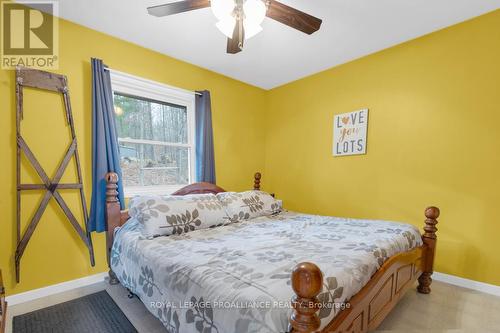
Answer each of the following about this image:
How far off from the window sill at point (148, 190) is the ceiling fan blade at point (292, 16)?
217cm

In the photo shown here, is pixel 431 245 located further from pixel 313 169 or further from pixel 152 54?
pixel 152 54

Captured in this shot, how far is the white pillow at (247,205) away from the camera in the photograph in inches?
95.1

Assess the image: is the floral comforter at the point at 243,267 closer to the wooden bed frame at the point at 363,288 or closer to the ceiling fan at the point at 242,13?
the wooden bed frame at the point at 363,288

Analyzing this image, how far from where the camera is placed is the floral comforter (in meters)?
0.97

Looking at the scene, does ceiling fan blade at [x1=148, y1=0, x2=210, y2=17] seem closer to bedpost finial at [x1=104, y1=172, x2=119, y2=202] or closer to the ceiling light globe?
the ceiling light globe

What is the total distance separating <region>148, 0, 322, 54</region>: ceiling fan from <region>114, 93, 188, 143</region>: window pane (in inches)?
51.4

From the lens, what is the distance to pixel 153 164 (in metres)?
2.88

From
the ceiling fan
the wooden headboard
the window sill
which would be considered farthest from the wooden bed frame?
the ceiling fan

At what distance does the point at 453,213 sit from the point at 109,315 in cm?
320

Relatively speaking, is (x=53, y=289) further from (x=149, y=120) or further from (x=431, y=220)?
(x=431, y=220)

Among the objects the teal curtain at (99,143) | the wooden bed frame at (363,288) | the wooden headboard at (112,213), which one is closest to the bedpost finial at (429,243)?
the wooden bed frame at (363,288)

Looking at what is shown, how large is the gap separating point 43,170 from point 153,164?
3.39ft

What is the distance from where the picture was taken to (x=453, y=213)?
232 centimetres

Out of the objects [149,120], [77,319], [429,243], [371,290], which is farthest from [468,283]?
[149,120]
